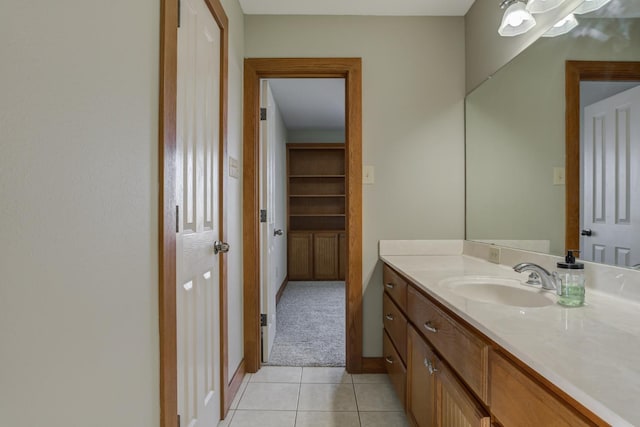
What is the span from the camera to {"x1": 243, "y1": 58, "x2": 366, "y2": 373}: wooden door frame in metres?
2.21

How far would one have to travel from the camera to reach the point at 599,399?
1.70 ft

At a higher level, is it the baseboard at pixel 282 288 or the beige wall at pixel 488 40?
the beige wall at pixel 488 40

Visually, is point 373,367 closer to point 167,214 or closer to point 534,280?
point 534,280

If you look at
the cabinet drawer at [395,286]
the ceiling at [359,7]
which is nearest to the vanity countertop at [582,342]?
the cabinet drawer at [395,286]

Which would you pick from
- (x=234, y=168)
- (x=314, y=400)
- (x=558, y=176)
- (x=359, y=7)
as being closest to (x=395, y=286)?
(x=314, y=400)

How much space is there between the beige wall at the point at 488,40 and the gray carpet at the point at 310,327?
84.3 inches

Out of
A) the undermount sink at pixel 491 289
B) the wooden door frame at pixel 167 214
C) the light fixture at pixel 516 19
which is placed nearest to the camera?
the wooden door frame at pixel 167 214

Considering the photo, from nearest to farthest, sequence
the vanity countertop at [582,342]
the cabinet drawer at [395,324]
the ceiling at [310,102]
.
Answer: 1. the vanity countertop at [582,342]
2. the cabinet drawer at [395,324]
3. the ceiling at [310,102]

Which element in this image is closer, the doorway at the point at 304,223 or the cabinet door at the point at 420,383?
the cabinet door at the point at 420,383

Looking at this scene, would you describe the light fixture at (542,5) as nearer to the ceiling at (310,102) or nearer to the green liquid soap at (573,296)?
the green liquid soap at (573,296)

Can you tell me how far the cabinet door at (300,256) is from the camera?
5195 mm
